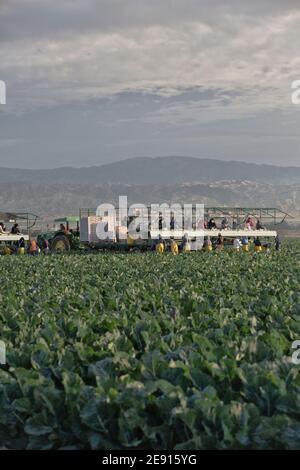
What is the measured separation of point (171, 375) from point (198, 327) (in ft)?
9.88

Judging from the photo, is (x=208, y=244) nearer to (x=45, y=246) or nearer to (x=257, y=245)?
(x=257, y=245)

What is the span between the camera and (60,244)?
4119 cm

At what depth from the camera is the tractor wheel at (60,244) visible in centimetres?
4094

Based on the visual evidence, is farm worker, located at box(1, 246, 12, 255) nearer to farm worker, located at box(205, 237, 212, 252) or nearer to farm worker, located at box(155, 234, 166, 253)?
farm worker, located at box(155, 234, 166, 253)

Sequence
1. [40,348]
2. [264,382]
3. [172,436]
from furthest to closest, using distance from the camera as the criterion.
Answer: [40,348], [264,382], [172,436]

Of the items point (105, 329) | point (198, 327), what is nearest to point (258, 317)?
point (198, 327)

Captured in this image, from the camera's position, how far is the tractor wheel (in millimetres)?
40938

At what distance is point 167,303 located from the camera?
41.3 feet

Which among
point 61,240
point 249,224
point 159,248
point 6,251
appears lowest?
point 6,251

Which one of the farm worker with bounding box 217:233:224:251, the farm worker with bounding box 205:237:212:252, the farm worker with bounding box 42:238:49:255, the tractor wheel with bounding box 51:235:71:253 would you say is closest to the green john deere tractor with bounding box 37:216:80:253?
the tractor wheel with bounding box 51:235:71:253

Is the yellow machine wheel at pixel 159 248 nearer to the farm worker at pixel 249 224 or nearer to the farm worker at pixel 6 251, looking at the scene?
the farm worker at pixel 6 251

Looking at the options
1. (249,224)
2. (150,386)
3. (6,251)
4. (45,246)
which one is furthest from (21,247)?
(150,386)

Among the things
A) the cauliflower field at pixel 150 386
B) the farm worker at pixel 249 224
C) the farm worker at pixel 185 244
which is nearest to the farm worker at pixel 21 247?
the farm worker at pixel 185 244
